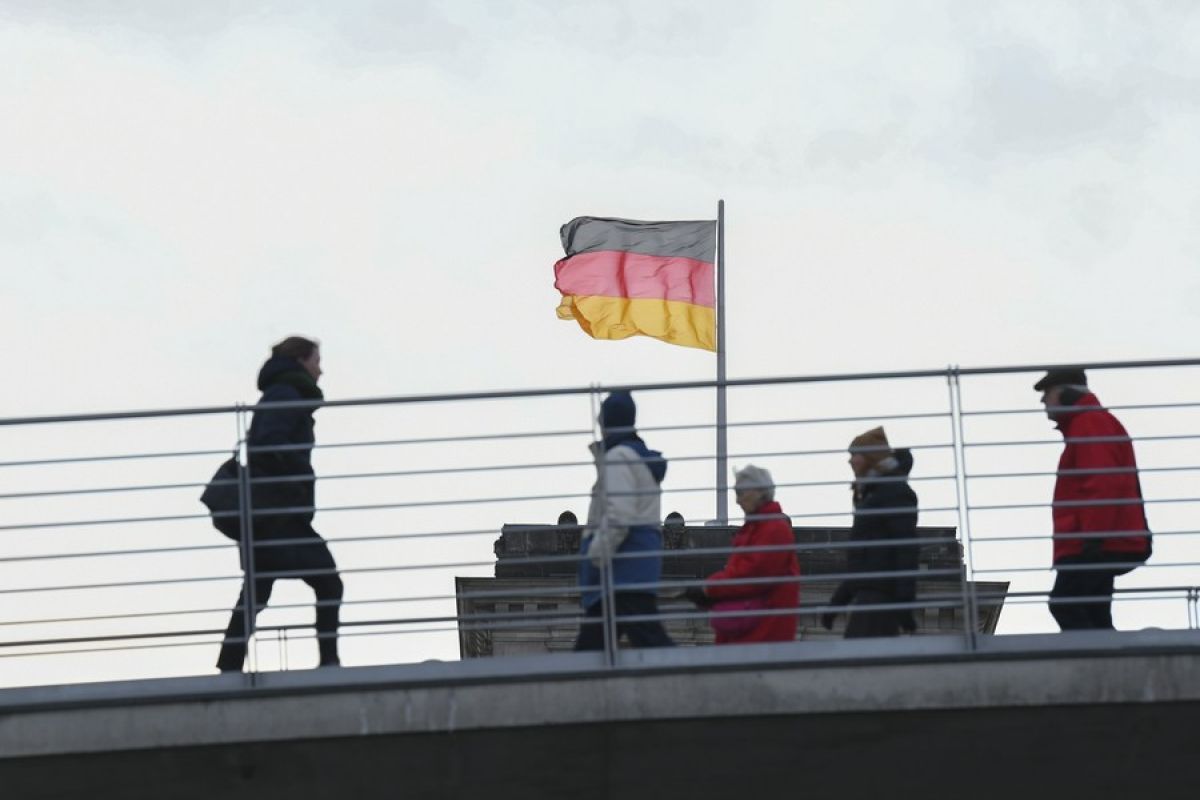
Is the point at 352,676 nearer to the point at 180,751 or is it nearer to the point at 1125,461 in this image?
the point at 180,751

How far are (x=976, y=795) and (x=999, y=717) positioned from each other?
0.50m

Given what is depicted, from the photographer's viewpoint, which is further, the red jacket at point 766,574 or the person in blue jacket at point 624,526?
the red jacket at point 766,574

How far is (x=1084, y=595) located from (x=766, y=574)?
1563mm

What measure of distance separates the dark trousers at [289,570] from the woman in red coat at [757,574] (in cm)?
185

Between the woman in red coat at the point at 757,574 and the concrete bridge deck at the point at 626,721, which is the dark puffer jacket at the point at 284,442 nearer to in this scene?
the concrete bridge deck at the point at 626,721

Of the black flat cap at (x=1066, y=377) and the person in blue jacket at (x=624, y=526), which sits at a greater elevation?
the black flat cap at (x=1066, y=377)

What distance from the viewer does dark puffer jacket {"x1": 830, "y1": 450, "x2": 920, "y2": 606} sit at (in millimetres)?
11773

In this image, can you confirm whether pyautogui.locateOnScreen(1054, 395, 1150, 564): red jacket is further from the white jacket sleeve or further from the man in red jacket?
the white jacket sleeve

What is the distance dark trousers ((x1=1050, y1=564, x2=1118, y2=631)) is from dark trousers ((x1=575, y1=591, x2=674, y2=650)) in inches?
75.9

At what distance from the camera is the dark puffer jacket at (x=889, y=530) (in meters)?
11.8

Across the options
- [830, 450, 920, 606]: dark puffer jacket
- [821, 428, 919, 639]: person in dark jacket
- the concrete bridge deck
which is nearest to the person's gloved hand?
[821, 428, 919, 639]: person in dark jacket

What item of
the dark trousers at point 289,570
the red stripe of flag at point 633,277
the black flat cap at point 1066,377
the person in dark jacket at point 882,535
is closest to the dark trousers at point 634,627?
the person in dark jacket at point 882,535

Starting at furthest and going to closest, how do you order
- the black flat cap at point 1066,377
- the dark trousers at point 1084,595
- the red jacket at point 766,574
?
1. the black flat cap at point 1066,377
2. the red jacket at point 766,574
3. the dark trousers at point 1084,595

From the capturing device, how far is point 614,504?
1112 centimetres
